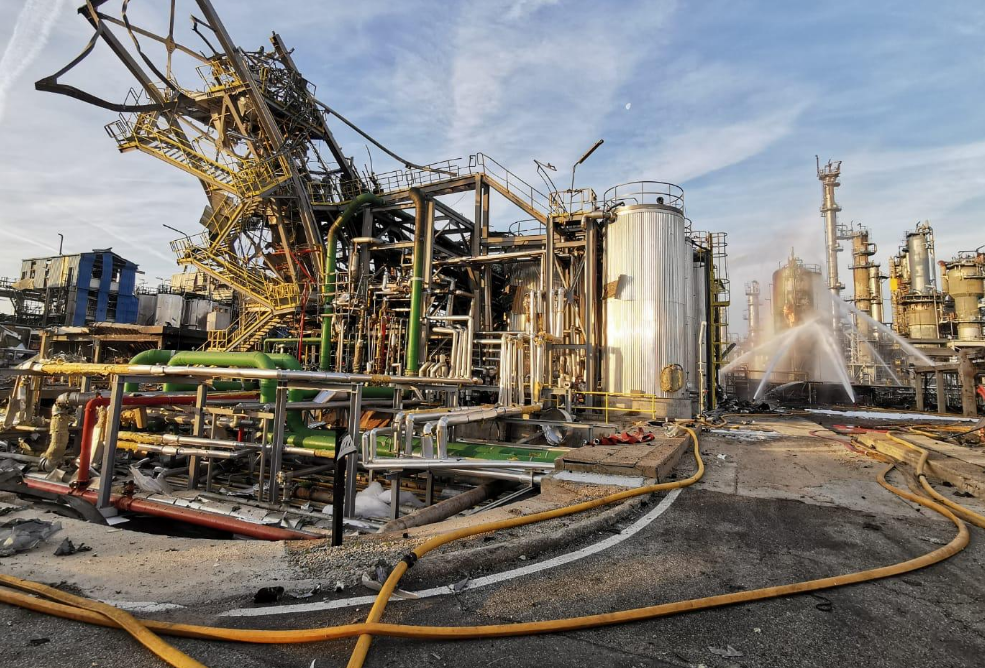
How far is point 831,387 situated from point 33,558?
128 ft

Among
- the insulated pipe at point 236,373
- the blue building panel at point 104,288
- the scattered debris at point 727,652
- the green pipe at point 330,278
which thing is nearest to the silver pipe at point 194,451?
the insulated pipe at point 236,373

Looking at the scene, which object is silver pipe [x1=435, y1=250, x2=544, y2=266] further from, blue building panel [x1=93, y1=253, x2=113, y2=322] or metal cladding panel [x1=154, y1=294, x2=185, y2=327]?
blue building panel [x1=93, y1=253, x2=113, y2=322]

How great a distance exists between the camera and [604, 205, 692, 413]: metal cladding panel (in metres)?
17.5

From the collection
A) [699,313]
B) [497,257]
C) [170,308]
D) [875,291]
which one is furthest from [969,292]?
[170,308]

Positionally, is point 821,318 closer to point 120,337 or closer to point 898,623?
point 898,623

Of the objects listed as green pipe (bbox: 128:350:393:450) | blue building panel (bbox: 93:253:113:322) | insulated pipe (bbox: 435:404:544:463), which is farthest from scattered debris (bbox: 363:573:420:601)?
blue building panel (bbox: 93:253:113:322)

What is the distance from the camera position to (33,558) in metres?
4.21

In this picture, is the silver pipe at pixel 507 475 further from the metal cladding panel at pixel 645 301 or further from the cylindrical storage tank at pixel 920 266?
the cylindrical storage tank at pixel 920 266

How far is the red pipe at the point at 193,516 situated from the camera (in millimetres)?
6551

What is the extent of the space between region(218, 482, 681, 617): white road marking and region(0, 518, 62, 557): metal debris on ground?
305cm

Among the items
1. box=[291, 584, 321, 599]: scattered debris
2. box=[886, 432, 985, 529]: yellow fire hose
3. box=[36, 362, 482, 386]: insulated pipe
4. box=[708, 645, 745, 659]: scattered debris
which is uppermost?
box=[36, 362, 482, 386]: insulated pipe

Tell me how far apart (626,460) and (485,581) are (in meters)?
3.52

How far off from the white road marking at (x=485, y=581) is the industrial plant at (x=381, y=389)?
0.05 meters

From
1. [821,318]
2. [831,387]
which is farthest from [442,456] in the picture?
→ [821,318]
